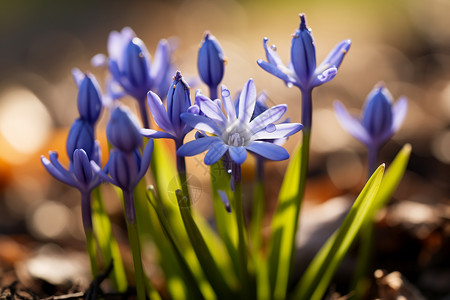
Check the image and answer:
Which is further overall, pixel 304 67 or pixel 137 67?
pixel 137 67

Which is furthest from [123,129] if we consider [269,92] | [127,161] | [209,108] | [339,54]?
[269,92]

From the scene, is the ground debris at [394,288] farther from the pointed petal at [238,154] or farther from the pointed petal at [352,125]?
the pointed petal at [238,154]

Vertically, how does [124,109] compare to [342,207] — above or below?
above

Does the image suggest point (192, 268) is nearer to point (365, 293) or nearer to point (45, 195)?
point (365, 293)

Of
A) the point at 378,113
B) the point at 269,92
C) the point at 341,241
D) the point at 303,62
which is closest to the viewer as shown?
the point at 303,62

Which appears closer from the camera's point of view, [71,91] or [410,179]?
[410,179]

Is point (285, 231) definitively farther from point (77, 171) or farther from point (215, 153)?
point (77, 171)

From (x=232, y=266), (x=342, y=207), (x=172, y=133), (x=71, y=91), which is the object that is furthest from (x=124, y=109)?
(x=71, y=91)
